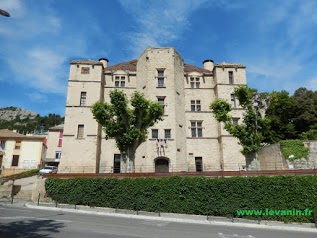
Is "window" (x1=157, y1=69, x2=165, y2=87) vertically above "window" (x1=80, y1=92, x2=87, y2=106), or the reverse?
"window" (x1=157, y1=69, x2=165, y2=87)

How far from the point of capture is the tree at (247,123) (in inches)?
878

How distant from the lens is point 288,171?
1984 cm

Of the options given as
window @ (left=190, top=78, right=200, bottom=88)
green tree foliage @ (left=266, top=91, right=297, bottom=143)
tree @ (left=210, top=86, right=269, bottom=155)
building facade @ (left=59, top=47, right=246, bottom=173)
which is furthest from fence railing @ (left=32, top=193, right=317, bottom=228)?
green tree foliage @ (left=266, top=91, right=297, bottom=143)

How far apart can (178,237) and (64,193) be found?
14.2m

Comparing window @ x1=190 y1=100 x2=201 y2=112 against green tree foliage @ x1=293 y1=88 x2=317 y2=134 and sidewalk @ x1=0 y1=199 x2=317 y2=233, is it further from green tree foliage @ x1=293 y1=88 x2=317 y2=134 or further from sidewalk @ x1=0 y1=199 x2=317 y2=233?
sidewalk @ x1=0 y1=199 x2=317 y2=233

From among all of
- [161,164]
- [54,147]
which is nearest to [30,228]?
[161,164]

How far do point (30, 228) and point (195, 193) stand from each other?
11.7 m

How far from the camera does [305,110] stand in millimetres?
38500

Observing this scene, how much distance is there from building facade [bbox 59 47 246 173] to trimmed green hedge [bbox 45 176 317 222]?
23.4ft

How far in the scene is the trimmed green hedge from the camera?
17.8m

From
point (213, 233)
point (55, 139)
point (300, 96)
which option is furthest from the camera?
point (55, 139)

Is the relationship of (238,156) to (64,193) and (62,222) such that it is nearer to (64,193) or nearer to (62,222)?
(64,193)

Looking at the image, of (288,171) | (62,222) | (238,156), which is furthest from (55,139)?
(288,171)

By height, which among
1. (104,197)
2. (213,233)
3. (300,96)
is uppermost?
(300,96)
